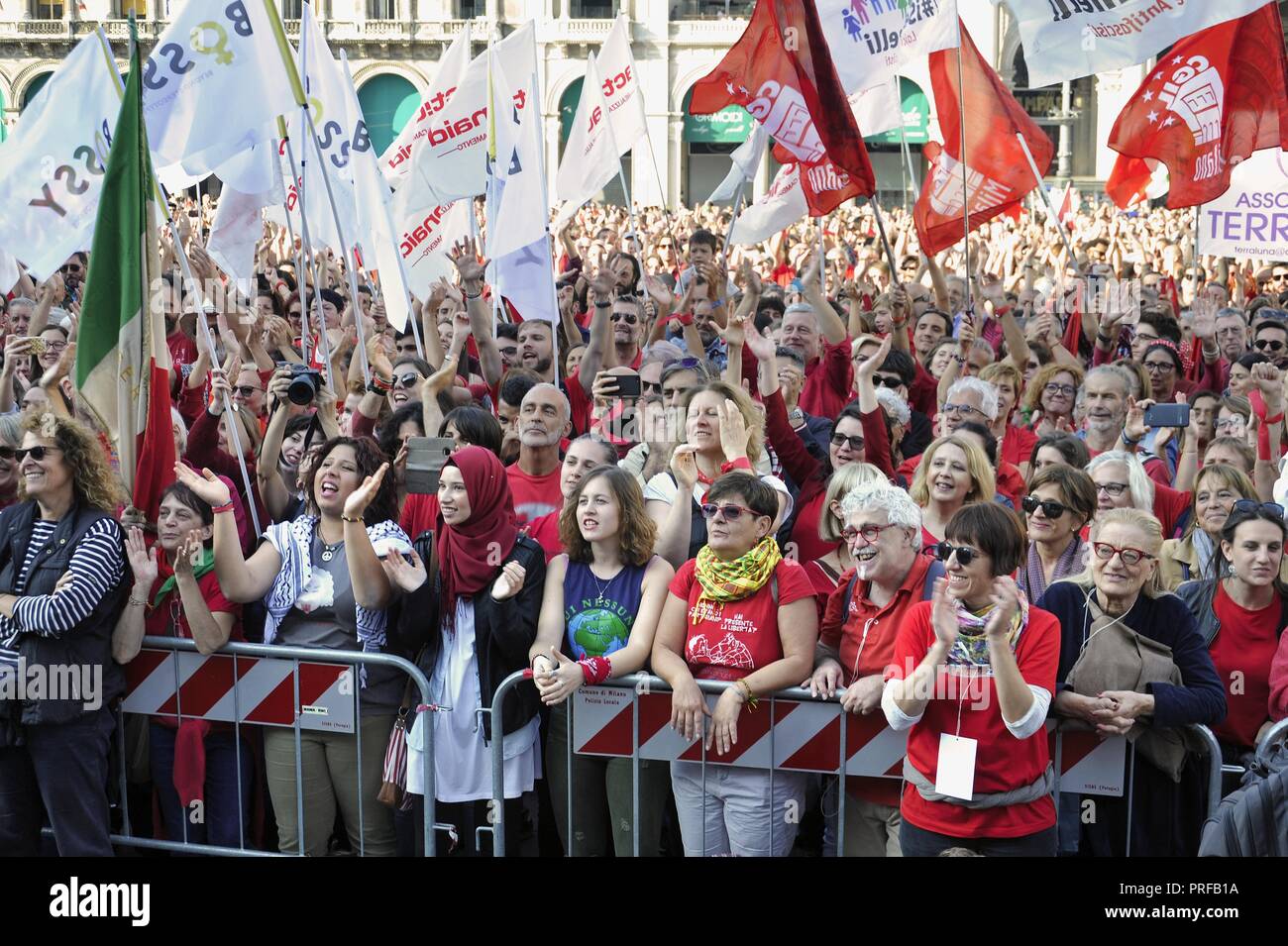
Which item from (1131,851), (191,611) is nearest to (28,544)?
(191,611)

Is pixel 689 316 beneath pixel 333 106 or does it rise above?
beneath

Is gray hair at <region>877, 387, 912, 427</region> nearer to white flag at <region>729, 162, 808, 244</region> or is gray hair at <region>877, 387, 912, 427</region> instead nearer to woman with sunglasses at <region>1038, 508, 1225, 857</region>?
woman with sunglasses at <region>1038, 508, 1225, 857</region>

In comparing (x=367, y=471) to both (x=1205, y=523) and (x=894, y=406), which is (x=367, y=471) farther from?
(x=1205, y=523)

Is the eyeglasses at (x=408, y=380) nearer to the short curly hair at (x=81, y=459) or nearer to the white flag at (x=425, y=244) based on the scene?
the short curly hair at (x=81, y=459)

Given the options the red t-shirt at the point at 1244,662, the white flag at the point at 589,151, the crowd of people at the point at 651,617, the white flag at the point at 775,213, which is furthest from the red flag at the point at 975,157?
the red t-shirt at the point at 1244,662

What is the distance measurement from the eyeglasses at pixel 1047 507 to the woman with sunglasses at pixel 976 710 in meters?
0.81

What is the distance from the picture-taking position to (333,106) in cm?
982

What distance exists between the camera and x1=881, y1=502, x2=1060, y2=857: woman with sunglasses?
4062mm

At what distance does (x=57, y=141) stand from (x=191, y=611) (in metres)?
4.04

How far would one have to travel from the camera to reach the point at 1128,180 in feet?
35.7

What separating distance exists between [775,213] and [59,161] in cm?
473

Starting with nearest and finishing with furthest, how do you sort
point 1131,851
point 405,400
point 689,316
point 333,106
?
point 1131,851
point 405,400
point 689,316
point 333,106

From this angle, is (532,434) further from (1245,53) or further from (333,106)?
(1245,53)

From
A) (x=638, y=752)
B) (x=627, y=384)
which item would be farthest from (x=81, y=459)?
(x=627, y=384)
